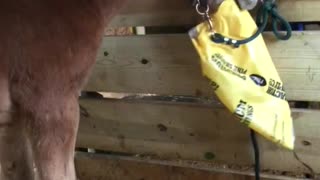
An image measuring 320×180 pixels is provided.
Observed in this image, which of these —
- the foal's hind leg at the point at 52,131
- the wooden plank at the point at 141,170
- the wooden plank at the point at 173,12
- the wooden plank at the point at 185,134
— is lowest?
the wooden plank at the point at 141,170

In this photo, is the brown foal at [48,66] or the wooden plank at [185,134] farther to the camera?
the wooden plank at [185,134]

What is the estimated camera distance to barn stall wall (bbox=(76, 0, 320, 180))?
112 centimetres

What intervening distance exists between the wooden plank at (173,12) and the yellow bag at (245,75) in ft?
0.31

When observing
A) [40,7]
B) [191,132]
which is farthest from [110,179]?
[40,7]

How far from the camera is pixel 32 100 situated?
97 cm

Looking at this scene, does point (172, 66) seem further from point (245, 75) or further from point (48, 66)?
Answer: point (48, 66)

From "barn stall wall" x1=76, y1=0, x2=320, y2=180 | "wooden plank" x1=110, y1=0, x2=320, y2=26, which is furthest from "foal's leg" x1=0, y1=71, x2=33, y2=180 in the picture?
"wooden plank" x1=110, y1=0, x2=320, y2=26

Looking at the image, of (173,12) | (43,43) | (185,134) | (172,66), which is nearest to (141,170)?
(185,134)

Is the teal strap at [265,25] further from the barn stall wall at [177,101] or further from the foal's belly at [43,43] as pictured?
the foal's belly at [43,43]

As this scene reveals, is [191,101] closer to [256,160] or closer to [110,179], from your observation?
[256,160]

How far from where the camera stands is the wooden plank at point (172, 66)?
110cm

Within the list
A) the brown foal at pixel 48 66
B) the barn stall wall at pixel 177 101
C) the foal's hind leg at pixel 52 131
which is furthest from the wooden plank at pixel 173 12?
the foal's hind leg at pixel 52 131

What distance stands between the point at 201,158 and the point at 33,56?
58 cm

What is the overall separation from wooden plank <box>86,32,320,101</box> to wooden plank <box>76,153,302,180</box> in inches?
9.1
